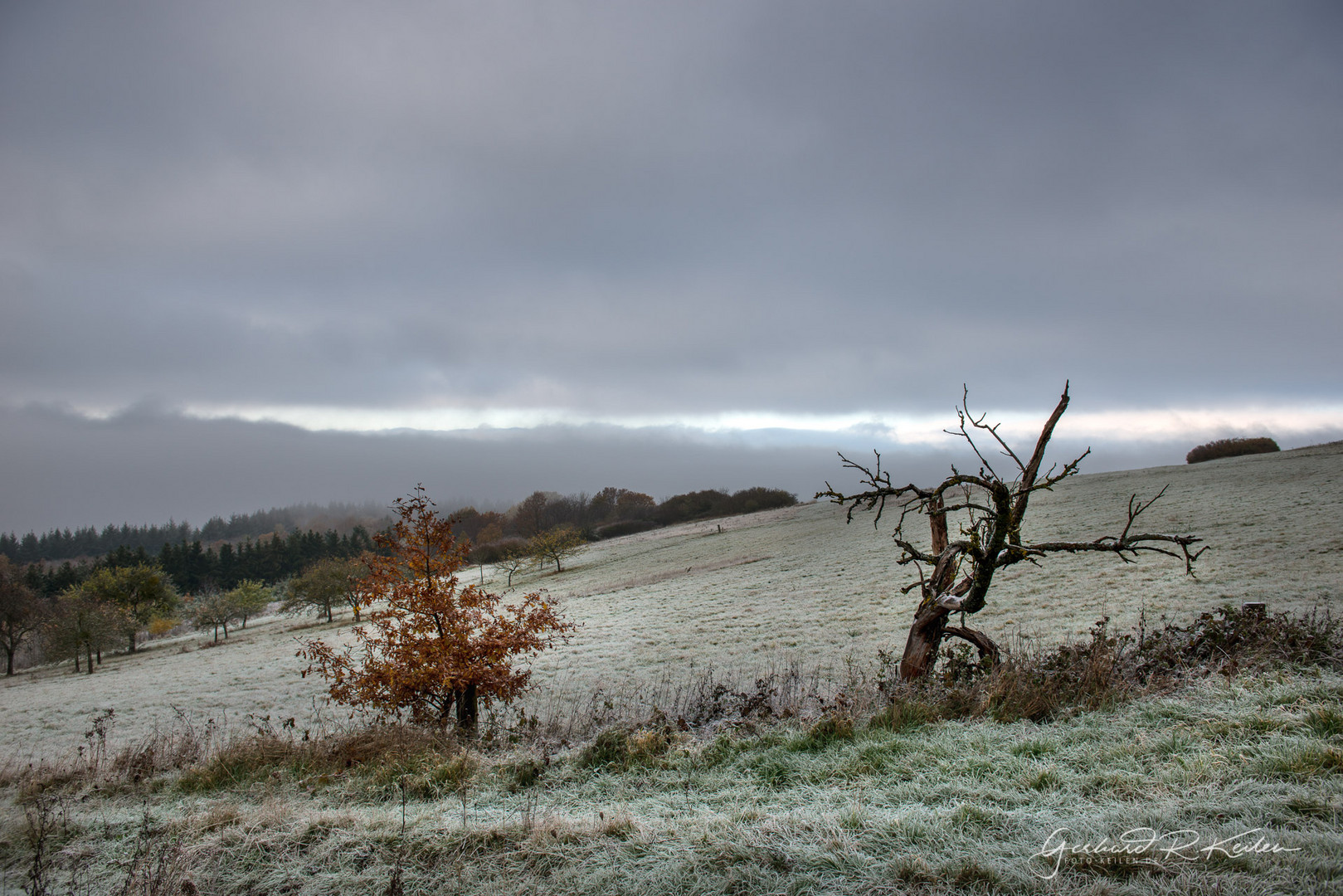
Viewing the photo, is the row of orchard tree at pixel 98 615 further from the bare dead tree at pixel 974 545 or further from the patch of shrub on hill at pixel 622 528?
the patch of shrub on hill at pixel 622 528

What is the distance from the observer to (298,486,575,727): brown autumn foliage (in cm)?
1049

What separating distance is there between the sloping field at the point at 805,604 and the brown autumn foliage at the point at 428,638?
1749 millimetres

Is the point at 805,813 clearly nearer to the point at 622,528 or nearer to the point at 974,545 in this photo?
the point at 974,545

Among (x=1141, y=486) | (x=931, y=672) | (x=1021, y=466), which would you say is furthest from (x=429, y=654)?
(x=1141, y=486)

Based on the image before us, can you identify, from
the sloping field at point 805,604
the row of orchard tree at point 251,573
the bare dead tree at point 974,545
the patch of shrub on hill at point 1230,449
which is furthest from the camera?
the patch of shrub on hill at point 1230,449

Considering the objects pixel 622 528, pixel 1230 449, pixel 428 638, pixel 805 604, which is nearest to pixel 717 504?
pixel 622 528

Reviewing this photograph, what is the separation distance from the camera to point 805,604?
24.4 metres

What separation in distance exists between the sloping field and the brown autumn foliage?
1.75 m

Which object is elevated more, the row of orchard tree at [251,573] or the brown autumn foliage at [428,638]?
the brown autumn foliage at [428,638]

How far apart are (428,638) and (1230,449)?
72490 mm

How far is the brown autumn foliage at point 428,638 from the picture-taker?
10.5m

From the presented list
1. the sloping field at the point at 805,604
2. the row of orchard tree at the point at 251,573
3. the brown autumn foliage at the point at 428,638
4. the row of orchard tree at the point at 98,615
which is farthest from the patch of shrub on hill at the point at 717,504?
the brown autumn foliage at the point at 428,638

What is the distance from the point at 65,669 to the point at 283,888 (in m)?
55.6

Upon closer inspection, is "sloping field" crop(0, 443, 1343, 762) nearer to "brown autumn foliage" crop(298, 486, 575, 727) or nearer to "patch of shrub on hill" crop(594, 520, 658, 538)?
"brown autumn foliage" crop(298, 486, 575, 727)
